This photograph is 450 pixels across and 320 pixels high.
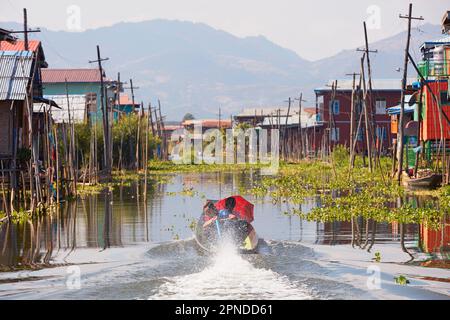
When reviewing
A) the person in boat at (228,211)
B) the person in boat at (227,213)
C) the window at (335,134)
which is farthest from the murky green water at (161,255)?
the window at (335,134)

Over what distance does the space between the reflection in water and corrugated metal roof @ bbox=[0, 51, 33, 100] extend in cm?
467

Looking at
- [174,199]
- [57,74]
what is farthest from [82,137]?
[57,74]

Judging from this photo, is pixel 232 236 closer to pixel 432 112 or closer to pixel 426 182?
pixel 426 182

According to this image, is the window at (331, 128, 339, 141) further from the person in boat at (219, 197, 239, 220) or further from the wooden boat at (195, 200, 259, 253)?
the wooden boat at (195, 200, 259, 253)

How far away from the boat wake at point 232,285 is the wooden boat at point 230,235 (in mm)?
1190

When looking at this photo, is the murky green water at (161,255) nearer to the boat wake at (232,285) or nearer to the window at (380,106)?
the boat wake at (232,285)

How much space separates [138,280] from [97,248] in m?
4.91

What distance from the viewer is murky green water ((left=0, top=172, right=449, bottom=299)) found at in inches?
620

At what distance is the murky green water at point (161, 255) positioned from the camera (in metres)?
15.7

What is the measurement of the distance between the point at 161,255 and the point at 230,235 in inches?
66.1

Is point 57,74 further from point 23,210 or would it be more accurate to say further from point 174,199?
point 23,210

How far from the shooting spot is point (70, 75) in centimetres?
8294

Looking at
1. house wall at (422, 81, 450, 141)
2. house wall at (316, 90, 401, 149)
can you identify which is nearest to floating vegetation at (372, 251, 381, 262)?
house wall at (422, 81, 450, 141)
